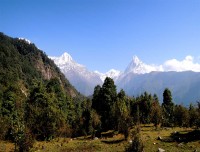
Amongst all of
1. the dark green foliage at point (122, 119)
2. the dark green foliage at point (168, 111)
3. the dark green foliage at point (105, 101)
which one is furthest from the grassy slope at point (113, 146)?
the dark green foliage at point (168, 111)

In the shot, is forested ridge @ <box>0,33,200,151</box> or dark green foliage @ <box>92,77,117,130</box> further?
dark green foliage @ <box>92,77,117,130</box>

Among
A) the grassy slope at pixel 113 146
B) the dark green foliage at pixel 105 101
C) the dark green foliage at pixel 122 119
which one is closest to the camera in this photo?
the grassy slope at pixel 113 146

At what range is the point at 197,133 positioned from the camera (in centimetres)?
6250

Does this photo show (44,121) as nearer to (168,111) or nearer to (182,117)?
(182,117)

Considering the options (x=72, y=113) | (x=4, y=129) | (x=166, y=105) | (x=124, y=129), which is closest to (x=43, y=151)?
(x=4, y=129)

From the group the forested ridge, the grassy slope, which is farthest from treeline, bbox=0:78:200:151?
the grassy slope

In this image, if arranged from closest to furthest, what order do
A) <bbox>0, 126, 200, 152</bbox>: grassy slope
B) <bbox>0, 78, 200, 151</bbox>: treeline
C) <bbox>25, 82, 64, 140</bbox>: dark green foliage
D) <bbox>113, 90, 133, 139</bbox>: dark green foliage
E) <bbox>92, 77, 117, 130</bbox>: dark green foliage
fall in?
1. <bbox>0, 126, 200, 152</bbox>: grassy slope
2. <bbox>113, 90, 133, 139</bbox>: dark green foliage
3. <bbox>0, 78, 200, 151</bbox>: treeline
4. <bbox>25, 82, 64, 140</bbox>: dark green foliage
5. <bbox>92, 77, 117, 130</bbox>: dark green foliage

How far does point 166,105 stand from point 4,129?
63702 millimetres

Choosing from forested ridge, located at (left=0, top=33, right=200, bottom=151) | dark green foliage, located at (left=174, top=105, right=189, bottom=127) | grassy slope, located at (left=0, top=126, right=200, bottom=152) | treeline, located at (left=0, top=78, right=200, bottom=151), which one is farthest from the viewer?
dark green foliage, located at (left=174, top=105, right=189, bottom=127)

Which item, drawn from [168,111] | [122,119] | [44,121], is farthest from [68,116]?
[122,119]

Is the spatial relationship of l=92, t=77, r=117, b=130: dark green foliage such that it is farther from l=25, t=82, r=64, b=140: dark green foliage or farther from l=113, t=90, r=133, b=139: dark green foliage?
l=25, t=82, r=64, b=140: dark green foliage

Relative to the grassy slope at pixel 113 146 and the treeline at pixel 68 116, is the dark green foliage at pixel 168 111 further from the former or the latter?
the grassy slope at pixel 113 146

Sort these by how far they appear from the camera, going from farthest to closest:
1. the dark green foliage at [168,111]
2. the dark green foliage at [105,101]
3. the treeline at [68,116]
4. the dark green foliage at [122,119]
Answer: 1. the dark green foliage at [168,111]
2. the dark green foliage at [105,101]
3. the treeline at [68,116]
4. the dark green foliage at [122,119]

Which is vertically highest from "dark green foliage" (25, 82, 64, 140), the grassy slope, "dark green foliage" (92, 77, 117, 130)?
"dark green foliage" (92, 77, 117, 130)
